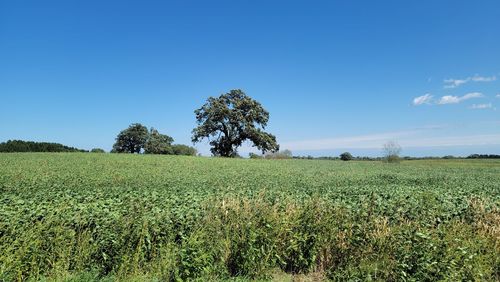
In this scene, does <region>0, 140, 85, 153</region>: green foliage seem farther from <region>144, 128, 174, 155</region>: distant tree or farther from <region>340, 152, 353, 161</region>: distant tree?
<region>340, 152, 353, 161</region>: distant tree

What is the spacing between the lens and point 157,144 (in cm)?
8775

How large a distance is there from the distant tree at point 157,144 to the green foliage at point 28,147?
23.7 m

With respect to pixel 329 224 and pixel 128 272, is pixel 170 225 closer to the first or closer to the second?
pixel 128 272

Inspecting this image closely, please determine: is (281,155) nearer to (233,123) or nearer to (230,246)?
(233,123)

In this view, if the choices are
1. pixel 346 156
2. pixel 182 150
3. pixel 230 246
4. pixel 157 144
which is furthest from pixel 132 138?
pixel 230 246

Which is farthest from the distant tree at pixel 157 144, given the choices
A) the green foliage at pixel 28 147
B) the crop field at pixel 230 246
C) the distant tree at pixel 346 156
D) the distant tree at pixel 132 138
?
the crop field at pixel 230 246

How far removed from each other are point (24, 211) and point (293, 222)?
6471 mm

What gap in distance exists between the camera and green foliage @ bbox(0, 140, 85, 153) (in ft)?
186

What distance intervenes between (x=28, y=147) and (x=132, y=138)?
30.1m

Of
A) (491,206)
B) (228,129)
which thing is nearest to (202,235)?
(491,206)

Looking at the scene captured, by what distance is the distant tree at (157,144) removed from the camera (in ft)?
283

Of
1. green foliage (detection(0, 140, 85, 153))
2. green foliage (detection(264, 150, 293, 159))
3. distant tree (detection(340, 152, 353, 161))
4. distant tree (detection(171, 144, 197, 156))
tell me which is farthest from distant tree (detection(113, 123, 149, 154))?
distant tree (detection(340, 152, 353, 161))

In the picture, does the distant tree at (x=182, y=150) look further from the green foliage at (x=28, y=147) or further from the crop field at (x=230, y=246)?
the crop field at (x=230, y=246)

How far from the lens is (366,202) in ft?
31.7
